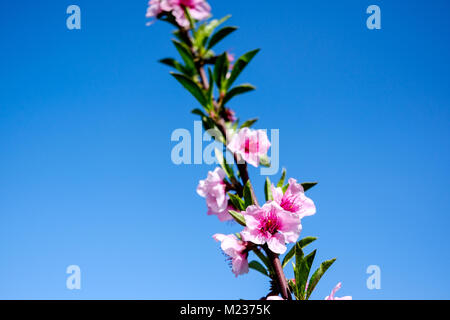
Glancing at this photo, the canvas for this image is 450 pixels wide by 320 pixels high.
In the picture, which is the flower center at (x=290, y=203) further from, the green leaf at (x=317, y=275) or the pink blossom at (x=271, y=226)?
the green leaf at (x=317, y=275)

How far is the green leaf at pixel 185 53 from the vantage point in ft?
6.46

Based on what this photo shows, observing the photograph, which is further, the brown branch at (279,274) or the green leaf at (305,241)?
the green leaf at (305,241)

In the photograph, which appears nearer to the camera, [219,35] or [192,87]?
[192,87]

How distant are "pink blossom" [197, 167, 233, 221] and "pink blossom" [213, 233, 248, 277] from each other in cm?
16

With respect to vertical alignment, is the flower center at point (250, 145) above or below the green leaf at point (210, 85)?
below

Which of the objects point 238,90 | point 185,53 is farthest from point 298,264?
point 185,53

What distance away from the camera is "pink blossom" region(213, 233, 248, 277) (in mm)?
1746

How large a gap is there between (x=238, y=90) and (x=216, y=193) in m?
0.60

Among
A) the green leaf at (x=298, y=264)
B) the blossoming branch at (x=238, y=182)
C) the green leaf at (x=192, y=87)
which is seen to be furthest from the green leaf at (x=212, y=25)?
the green leaf at (x=298, y=264)

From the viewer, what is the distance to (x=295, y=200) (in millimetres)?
1756

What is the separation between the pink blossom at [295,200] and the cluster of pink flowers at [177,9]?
45.8 inches

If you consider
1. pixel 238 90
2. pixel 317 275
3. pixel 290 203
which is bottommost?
pixel 317 275

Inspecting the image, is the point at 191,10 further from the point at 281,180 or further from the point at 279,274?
the point at 279,274
